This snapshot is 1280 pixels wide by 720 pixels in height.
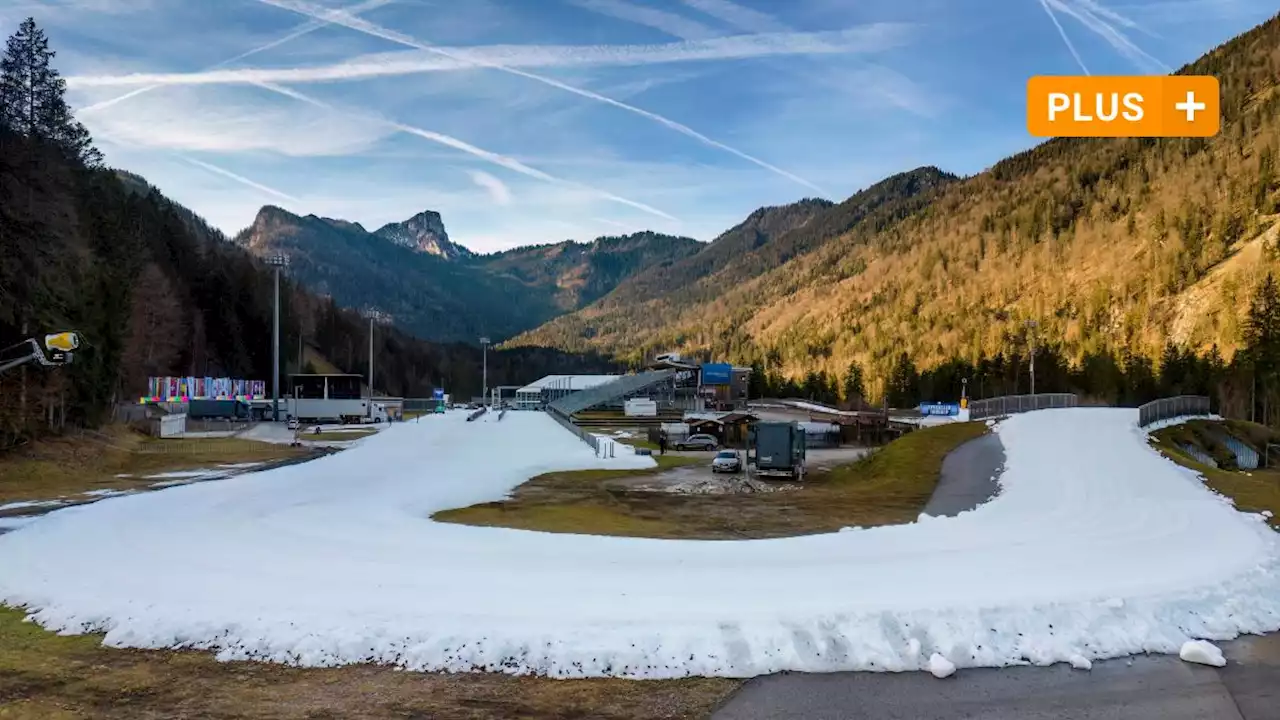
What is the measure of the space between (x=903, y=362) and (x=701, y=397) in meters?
57.3

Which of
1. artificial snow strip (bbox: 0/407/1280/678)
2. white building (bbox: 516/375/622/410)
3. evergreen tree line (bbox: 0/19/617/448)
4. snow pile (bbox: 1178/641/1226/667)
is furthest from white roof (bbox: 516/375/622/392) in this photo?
snow pile (bbox: 1178/641/1226/667)

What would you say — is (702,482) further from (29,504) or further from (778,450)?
(29,504)

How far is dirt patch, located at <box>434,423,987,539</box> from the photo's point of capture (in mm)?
22125

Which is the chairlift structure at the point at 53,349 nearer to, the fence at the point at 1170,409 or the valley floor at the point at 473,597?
the valley floor at the point at 473,597

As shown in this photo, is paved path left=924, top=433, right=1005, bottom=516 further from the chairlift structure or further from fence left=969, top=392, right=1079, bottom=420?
the chairlift structure

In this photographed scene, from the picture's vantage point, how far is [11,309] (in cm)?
3944

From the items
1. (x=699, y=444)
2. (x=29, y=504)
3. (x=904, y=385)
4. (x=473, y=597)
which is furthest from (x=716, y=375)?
(x=473, y=597)

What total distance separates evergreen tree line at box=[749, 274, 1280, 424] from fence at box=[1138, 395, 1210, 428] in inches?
991

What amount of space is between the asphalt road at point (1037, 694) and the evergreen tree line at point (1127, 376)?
71.3 meters

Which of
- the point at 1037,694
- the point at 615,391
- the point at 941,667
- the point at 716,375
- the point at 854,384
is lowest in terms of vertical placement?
the point at 1037,694

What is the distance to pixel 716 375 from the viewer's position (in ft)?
384

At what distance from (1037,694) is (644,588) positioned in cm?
613

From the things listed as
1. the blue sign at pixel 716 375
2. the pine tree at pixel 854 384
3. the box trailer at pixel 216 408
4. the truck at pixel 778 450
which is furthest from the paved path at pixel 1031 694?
the pine tree at pixel 854 384

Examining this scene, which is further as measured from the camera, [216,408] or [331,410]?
[216,408]
